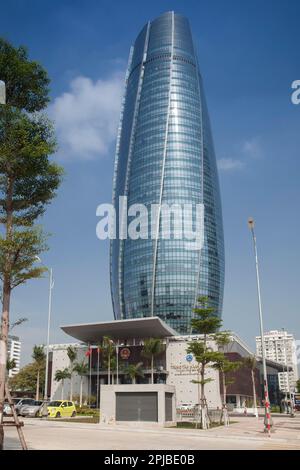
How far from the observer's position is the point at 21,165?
19609mm

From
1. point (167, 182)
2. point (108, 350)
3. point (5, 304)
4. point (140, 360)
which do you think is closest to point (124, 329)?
point (140, 360)

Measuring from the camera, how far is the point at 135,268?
467 ft

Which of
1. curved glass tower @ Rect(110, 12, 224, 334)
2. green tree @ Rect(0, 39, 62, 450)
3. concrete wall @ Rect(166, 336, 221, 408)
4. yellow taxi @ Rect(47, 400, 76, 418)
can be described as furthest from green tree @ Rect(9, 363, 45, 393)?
green tree @ Rect(0, 39, 62, 450)

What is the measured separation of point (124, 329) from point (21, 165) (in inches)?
3082

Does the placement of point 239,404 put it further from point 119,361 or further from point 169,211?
point 169,211

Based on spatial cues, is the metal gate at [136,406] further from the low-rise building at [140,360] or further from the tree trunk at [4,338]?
the low-rise building at [140,360]

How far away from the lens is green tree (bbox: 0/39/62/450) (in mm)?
18688

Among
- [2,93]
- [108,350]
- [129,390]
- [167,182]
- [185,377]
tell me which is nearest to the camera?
[2,93]

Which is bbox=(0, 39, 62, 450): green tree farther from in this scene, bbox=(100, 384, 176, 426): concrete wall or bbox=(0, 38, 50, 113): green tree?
bbox=(100, 384, 176, 426): concrete wall

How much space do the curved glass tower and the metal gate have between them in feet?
311

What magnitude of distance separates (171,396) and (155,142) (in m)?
111

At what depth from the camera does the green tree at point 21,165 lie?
1869 cm

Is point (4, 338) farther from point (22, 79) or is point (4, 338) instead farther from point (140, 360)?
point (140, 360)

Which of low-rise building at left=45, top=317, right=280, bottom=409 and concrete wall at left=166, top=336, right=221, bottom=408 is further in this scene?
low-rise building at left=45, top=317, right=280, bottom=409
